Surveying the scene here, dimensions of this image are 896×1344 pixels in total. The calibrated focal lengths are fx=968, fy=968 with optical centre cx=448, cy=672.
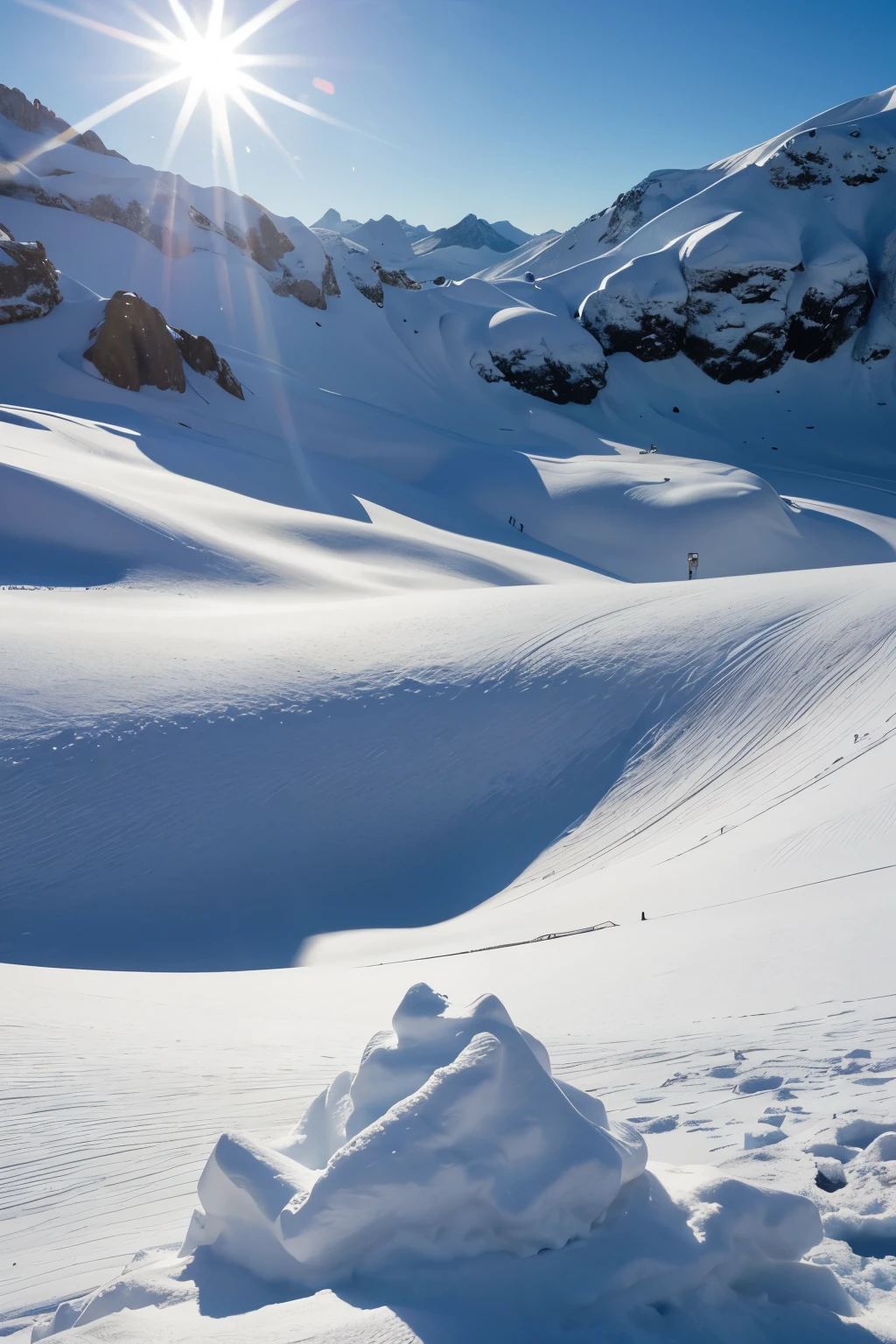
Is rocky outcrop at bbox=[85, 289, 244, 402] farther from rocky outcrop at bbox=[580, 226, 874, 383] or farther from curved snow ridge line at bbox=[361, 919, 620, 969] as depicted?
rocky outcrop at bbox=[580, 226, 874, 383]

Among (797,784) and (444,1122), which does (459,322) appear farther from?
(444,1122)

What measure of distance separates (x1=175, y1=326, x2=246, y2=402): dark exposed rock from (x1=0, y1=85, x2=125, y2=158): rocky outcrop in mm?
24021

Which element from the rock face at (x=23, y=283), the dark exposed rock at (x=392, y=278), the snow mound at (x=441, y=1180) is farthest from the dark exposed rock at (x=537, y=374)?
the snow mound at (x=441, y=1180)

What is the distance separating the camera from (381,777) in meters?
10.8

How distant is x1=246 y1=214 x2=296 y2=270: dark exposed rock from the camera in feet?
164

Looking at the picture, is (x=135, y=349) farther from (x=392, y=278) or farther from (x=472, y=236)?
(x=472, y=236)

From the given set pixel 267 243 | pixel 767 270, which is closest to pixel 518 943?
pixel 267 243

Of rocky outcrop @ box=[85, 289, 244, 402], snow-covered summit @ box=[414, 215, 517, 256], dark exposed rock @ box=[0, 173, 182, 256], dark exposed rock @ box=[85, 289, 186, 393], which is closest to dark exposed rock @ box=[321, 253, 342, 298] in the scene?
dark exposed rock @ box=[0, 173, 182, 256]

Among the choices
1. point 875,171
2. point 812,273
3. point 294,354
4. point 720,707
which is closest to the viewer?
point 720,707

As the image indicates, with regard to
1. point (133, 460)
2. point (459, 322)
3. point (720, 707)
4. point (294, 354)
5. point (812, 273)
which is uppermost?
point (812, 273)

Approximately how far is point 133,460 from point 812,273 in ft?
161

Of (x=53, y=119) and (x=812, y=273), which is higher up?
(x=53, y=119)

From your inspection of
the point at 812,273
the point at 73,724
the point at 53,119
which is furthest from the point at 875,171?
the point at 73,724

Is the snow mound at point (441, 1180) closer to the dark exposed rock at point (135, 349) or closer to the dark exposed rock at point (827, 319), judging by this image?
the dark exposed rock at point (135, 349)
